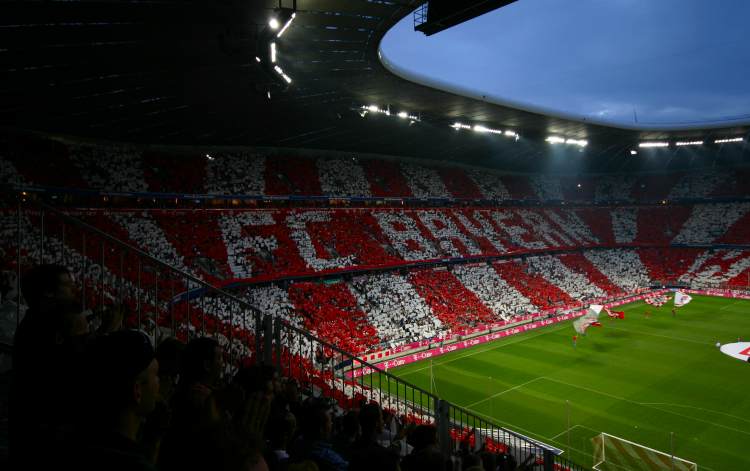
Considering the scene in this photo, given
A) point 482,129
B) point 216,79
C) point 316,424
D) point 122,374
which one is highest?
point 482,129

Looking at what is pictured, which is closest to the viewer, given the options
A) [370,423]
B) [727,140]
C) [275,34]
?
[370,423]

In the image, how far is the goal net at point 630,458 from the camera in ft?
50.7

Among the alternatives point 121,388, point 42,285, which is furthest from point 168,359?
point 121,388

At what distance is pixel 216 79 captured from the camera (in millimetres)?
20594

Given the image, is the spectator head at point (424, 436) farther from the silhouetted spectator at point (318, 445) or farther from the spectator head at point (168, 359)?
the spectator head at point (168, 359)

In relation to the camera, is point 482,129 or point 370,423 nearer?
point 370,423

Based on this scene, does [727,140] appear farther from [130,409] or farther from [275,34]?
[130,409]

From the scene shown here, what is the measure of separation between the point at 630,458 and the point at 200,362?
1704cm

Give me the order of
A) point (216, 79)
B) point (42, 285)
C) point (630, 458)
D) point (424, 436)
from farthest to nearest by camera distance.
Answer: point (216, 79)
point (630, 458)
point (424, 436)
point (42, 285)

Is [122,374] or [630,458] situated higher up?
[122,374]

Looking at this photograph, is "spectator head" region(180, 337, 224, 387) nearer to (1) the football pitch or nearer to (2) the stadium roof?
(2) the stadium roof

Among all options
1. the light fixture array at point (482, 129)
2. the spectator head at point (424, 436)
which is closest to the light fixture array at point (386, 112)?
the light fixture array at point (482, 129)

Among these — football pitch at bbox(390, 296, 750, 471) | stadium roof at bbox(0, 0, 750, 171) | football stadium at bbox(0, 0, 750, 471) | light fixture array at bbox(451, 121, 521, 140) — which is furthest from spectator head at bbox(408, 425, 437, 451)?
light fixture array at bbox(451, 121, 521, 140)

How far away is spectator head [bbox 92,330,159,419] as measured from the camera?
85.7 inches
